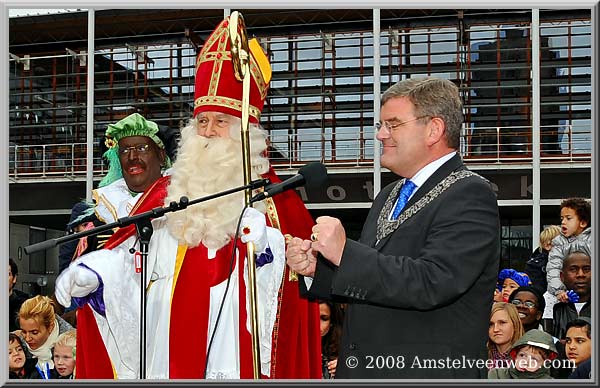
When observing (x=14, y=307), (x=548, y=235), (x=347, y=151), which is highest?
(x=347, y=151)

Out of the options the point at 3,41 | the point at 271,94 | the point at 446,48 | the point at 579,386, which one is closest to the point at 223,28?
the point at 3,41

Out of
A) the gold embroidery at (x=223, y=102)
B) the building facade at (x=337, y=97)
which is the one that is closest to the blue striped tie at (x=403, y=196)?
the gold embroidery at (x=223, y=102)

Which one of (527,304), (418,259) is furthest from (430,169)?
(527,304)

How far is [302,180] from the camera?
2451 mm

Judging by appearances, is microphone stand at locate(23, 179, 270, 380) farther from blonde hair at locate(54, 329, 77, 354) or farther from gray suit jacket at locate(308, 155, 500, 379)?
blonde hair at locate(54, 329, 77, 354)

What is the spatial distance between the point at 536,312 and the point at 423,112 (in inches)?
96.0

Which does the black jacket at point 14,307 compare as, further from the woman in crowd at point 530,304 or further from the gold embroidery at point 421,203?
the gold embroidery at point 421,203

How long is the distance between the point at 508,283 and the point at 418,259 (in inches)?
120

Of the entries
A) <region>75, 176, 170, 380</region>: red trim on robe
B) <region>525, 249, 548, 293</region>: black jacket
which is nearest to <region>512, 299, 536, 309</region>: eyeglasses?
<region>525, 249, 548, 293</region>: black jacket

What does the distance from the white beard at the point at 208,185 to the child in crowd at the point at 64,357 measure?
1.38 m

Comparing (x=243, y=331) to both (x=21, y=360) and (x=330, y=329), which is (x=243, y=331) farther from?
(x=21, y=360)

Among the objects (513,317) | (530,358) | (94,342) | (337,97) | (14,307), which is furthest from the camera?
(337,97)

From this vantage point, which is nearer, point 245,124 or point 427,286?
point 427,286

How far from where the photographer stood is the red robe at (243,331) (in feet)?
10.6
